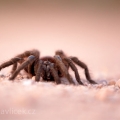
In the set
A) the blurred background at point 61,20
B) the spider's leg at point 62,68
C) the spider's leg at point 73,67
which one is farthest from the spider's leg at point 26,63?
the blurred background at point 61,20

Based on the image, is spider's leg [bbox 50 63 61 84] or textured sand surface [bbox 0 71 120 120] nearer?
textured sand surface [bbox 0 71 120 120]

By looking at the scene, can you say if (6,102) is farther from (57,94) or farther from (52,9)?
(52,9)

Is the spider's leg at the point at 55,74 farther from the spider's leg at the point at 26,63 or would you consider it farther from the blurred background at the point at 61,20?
the blurred background at the point at 61,20

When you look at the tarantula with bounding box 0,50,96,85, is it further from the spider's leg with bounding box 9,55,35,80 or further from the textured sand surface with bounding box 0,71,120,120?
the textured sand surface with bounding box 0,71,120,120

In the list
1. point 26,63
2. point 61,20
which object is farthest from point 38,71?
point 61,20

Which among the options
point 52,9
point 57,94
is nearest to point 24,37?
point 52,9

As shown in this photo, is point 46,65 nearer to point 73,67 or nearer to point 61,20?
point 73,67

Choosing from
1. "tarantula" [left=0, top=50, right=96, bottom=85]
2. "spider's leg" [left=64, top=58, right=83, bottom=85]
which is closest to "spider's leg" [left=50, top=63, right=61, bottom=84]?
"tarantula" [left=0, top=50, right=96, bottom=85]

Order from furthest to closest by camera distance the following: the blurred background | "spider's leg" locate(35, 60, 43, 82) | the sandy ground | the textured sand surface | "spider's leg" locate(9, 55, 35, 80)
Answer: the blurred background < "spider's leg" locate(35, 60, 43, 82) < "spider's leg" locate(9, 55, 35, 80) < the sandy ground < the textured sand surface
